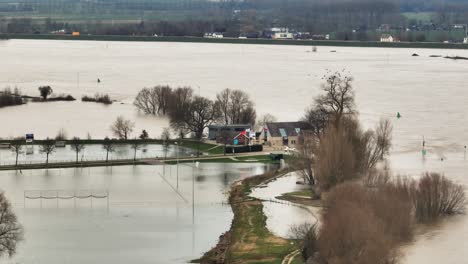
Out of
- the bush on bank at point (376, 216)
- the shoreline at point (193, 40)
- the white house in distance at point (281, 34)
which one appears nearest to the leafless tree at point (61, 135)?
the bush on bank at point (376, 216)

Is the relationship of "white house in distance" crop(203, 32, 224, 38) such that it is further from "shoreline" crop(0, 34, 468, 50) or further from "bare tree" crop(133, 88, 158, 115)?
"bare tree" crop(133, 88, 158, 115)

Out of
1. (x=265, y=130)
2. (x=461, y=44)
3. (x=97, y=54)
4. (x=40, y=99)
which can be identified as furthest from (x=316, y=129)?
(x=461, y=44)

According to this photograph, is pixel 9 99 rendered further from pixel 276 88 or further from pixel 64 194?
pixel 64 194

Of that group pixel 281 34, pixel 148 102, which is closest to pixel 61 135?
pixel 148 102

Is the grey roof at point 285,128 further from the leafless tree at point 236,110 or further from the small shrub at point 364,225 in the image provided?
the small shrub at point 364,225

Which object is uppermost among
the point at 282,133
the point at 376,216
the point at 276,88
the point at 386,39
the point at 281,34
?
the point at 281,34

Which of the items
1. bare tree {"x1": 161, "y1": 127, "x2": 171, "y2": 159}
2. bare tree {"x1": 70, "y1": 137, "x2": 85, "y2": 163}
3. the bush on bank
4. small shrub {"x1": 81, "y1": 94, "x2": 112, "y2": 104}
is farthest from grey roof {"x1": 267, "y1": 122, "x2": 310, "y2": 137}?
small shrub {"x1": 81, "y1": 94, "x2": 112, "y2": 104}

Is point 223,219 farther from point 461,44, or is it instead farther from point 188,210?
point 461,44
